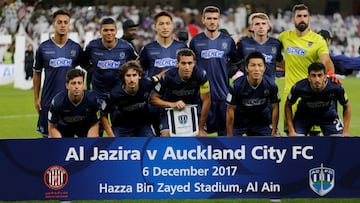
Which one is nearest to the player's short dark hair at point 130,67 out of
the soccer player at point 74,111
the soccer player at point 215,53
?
the soccer player at point 74,111

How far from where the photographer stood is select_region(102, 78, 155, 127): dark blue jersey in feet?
32.9

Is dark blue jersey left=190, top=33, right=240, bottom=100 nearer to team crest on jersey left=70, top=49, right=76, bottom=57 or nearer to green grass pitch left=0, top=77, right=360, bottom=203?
team crest on jersey left=70, top=49, right=76, bottom=57

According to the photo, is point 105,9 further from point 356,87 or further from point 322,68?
point 322,68

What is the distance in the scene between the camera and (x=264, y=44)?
10969 mm

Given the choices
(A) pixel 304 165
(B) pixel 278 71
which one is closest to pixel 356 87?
(B) pixel 278 71

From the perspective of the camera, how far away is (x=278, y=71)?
12125 mm

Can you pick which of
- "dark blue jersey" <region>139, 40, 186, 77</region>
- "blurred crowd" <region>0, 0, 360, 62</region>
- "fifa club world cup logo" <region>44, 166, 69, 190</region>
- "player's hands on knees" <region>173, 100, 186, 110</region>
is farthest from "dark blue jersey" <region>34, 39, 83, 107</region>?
"blurred crowd" <region>0, 0, 360, 62</region>

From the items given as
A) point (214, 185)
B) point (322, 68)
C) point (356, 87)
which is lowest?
point (356, 87)

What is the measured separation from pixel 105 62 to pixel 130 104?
1.08 metres

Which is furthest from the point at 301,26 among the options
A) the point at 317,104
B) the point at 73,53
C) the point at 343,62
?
the point at 73,53

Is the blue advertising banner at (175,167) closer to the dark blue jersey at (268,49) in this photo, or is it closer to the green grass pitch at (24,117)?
the green grass pitch at (24,117)

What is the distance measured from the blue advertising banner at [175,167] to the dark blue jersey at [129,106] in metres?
1.72

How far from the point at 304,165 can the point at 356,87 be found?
19212mm

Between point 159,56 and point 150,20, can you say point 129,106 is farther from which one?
point 150,20
